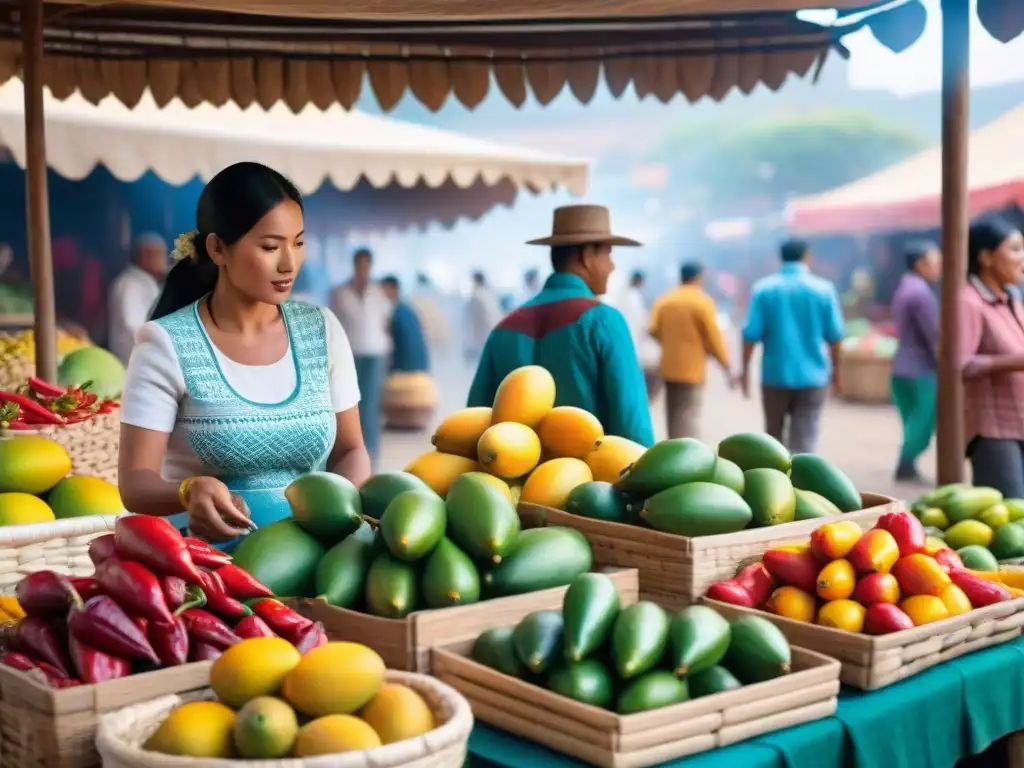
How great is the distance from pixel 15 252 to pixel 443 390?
812 centimetres

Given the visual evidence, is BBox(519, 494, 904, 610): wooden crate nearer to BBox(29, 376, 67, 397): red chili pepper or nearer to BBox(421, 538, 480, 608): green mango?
BBox(421, 538, 480, 608): green mango

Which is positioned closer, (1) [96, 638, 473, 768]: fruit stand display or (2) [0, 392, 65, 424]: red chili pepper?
(1) [96, 638, 473, 768]: fruit stand display

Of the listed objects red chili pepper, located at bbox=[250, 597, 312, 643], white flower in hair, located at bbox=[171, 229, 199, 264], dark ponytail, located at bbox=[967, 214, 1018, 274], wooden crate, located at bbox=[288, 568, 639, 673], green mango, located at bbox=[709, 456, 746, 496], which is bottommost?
wooden crate, located at bbox=[288, 568, 639, 673]

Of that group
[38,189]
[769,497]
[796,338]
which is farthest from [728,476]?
[796,338]

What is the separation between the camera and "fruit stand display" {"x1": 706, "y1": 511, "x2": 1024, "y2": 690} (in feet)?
6.43

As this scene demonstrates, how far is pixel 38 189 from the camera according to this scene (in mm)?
4402

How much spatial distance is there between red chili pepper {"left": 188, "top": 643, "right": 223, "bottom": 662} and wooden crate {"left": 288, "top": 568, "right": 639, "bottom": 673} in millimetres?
296

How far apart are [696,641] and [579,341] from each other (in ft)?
7.18

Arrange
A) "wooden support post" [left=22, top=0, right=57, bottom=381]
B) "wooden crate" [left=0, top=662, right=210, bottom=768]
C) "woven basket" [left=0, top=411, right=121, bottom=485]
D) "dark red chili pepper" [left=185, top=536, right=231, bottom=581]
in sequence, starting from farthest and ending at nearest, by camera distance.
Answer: "wooden support post" [left=22, top=0, right=57, bottom=381] < "woven basket" [left=0, top=411, right=121, bottom=485] < "dark red chili pepper" [left=185, top=536, right=231, bottom=581] < "wooden crate" [left=0, top=662, right=210, bottom=768]

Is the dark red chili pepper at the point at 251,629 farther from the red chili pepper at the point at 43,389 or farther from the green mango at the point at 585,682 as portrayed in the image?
the red chili pepper at the point at 43,389

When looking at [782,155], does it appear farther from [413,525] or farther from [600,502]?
[413,525]

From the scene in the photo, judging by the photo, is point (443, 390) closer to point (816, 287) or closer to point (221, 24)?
point (816, 287)

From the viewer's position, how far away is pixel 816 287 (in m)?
7.75

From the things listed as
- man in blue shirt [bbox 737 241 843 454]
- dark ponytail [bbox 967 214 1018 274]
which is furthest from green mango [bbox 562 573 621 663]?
man in blue shirt [bbox 737 241 843 454]
